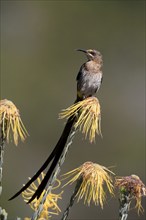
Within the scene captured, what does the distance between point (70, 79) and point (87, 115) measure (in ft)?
41.6

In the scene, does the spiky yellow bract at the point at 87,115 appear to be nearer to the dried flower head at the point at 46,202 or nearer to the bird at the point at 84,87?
the bird at the point at 84,87

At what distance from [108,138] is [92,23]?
18.7 feet

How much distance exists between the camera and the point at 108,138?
13734 mm

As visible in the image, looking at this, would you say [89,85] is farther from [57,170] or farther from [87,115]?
[57,170]

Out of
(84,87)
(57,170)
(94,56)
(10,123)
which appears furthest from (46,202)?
(94,56)

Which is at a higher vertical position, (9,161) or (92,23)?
(92,23)

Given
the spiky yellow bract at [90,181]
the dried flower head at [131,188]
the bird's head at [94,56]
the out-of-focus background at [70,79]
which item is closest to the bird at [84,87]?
the bird's head at [94,56]

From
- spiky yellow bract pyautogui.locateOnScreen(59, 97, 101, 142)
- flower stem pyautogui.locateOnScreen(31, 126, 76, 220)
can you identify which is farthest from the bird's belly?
flower stem pyautogui.locateOnScreen(31, 126, 76, 220)

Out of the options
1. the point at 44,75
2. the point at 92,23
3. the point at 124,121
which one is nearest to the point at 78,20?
the point at 92,23

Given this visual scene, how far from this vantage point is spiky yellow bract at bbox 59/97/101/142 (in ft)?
9.65

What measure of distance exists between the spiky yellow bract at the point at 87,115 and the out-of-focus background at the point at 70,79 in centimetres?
715

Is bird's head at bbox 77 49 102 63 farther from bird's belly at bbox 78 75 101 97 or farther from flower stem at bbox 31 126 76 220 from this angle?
flower stem at bbox 31 126 76 220

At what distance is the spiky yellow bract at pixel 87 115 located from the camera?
294 cm

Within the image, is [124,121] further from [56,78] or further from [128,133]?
[56,78]
